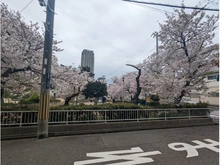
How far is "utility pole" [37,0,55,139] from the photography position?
406cm

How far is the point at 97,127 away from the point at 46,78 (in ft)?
8.35

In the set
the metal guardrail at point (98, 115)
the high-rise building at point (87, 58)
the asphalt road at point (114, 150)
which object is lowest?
the asphalt road at point (114, 150)

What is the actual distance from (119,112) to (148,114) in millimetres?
1361

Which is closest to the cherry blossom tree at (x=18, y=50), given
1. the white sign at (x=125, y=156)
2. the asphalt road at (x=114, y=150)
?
the asphalt road at (x=114, y=150)

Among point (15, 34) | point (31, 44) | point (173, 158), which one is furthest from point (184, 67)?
point (15, 34)

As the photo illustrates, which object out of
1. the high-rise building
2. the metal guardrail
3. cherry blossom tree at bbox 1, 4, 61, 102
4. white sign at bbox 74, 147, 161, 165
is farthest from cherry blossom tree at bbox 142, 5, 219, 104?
the high-rise building

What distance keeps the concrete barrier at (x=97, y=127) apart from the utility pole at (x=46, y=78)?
403 millimetres

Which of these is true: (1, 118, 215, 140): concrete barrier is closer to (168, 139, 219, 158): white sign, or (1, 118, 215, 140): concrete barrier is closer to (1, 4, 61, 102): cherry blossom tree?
(168, 139, 219, 158): white sign

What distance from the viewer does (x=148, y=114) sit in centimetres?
577

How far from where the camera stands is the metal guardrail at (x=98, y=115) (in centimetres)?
427

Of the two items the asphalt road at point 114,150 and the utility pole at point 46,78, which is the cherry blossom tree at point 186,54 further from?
the utility pole at point 46,78

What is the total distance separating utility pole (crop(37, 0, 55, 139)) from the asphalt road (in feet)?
1.33

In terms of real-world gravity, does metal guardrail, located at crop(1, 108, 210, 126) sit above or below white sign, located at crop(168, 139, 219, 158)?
above

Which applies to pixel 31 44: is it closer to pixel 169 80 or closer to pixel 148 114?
pixel 148 114
